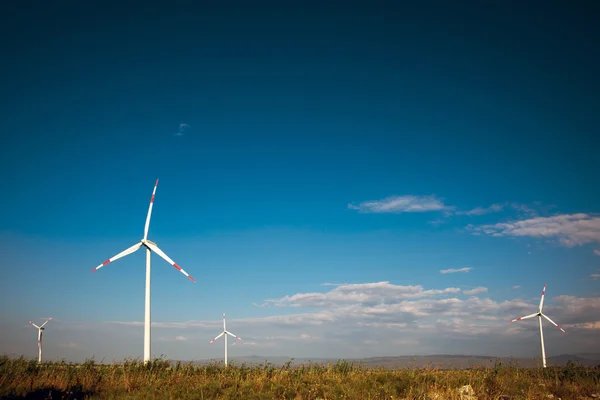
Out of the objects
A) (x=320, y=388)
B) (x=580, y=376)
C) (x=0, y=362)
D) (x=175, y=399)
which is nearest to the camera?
(x=175, y=399)

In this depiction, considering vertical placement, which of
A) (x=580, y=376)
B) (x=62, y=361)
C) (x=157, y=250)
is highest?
(x=157, y=250)

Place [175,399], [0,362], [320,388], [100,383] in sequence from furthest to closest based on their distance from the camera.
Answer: [0,362] < [100,383] < [320,388] < [175,399]

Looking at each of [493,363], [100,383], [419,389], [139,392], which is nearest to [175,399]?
[139,392]

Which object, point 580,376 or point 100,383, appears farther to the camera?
point 580,376

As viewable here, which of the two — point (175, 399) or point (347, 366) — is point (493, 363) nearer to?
point (347, 366)

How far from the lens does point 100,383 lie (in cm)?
2495

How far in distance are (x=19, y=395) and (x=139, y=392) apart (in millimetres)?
5311

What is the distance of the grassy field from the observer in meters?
21.9

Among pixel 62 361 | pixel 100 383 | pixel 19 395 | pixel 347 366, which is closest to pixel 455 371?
pixel 347 366

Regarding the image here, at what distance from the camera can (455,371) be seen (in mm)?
29547

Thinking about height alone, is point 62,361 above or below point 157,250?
below

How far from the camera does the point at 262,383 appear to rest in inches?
921

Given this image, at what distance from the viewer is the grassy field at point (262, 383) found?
21.9m

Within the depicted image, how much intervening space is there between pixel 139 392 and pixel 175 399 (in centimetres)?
221
